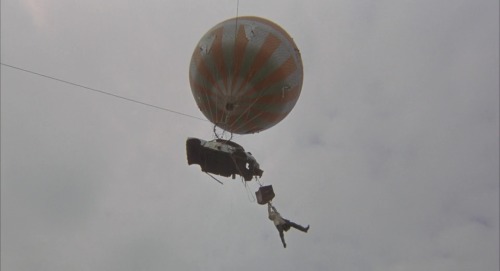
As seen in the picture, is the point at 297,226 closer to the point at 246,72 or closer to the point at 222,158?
the point at 222,158

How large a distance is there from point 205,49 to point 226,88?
56.4 inches

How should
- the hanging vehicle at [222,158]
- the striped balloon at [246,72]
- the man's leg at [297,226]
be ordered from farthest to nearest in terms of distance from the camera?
1. the striped balloon at [246,72]
2. the hanging vehicle at [222,158]
3. the man's leg at [297,226]

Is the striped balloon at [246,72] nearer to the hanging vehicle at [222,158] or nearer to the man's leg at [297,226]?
the hanging vehicle at [222,158]

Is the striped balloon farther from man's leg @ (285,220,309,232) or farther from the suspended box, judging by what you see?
man's leg @ (285,220,309,232)

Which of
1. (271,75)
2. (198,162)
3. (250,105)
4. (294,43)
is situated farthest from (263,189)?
(294,43)

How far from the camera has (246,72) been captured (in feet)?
34.1

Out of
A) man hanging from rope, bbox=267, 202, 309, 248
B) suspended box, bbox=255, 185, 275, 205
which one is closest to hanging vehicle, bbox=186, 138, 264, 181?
suspended box, bbox=255, 185, 275, 205

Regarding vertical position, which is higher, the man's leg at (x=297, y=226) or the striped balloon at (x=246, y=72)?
the striped balloon at (x=246, y=72)

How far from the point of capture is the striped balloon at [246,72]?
1048cm

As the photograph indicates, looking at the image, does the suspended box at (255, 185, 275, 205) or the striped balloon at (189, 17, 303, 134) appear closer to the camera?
the suspended box at (255, 185, 275, 205)

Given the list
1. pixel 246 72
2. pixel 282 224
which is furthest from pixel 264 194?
pixel 246 72

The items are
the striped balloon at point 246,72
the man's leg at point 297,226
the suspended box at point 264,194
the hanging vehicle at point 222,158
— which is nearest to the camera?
the man's leg at point 297,226

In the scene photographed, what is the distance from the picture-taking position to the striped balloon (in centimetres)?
1048

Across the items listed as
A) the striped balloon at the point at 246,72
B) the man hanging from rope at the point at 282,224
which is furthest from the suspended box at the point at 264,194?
the striped balloon at the point at 246,72
